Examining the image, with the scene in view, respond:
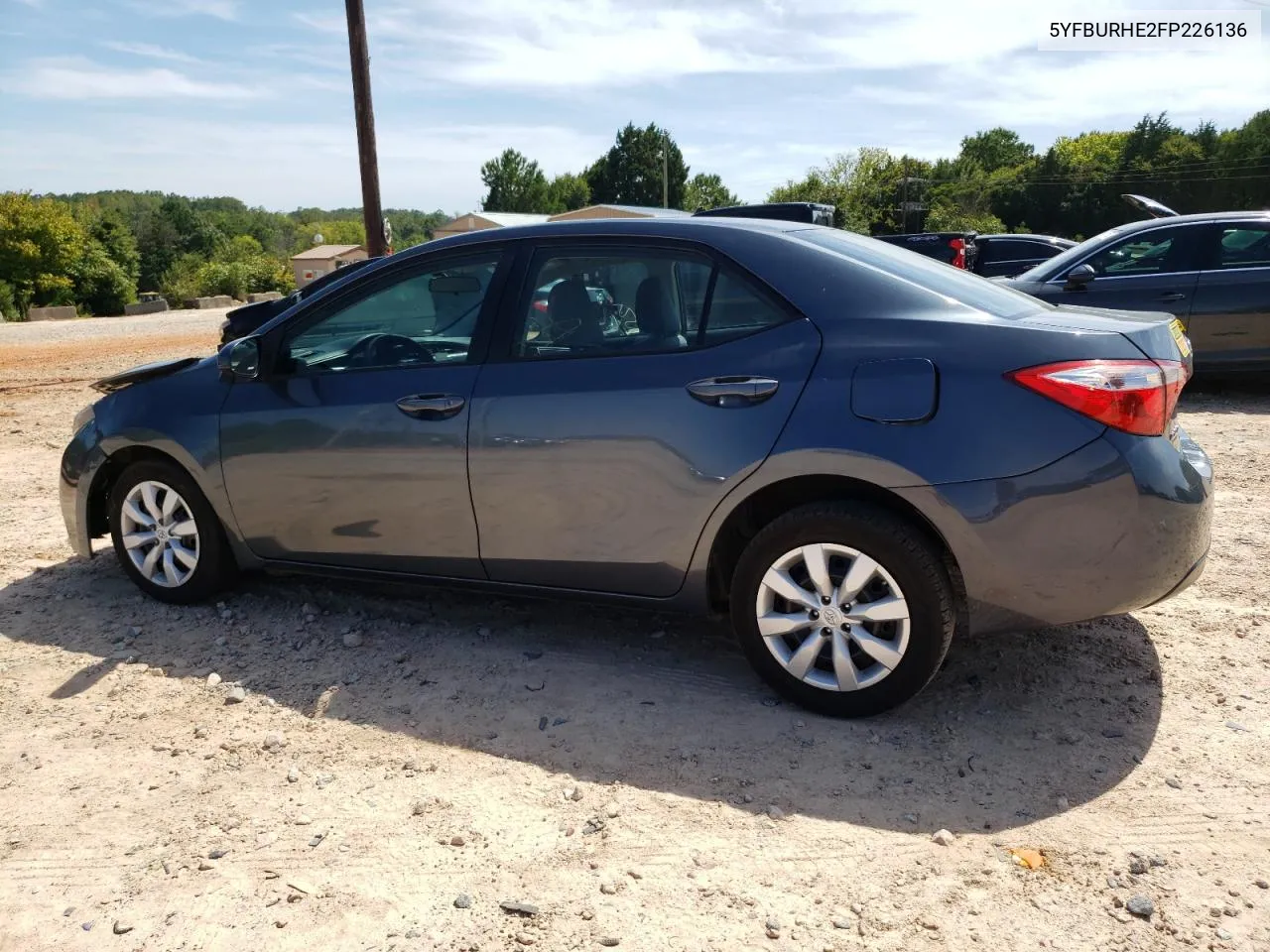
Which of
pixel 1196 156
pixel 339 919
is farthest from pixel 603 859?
pixel 1196 156

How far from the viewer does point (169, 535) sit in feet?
15.4

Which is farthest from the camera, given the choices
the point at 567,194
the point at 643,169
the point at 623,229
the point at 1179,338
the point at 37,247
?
the point at 567,194

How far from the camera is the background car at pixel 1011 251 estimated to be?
15555 mm

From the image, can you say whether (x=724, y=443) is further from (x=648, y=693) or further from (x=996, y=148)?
(x=996, y=148)

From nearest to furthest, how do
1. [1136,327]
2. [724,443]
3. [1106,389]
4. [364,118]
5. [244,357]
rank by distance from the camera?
[1106,389], [1136,327], [724,443], [244,357], [364,118]

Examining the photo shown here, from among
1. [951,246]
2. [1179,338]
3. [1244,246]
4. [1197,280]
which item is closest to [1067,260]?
[1197,280]

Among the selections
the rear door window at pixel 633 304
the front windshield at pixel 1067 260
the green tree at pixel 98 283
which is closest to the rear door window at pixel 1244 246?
the front windshield at pixel 1067 260

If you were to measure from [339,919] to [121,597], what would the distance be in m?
2.96

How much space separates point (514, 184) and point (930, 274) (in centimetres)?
11831

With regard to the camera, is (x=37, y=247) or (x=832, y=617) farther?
(x=37, y=247)

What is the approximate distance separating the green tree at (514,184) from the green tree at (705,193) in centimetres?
1752

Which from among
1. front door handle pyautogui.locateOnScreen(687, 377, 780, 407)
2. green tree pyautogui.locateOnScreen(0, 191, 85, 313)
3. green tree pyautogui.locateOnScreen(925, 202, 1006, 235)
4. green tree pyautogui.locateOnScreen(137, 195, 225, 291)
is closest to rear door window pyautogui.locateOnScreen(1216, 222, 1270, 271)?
front door handle pyautogui.locateOnScreen(687, 377, 780, 407)

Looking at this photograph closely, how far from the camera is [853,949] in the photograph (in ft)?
7.93

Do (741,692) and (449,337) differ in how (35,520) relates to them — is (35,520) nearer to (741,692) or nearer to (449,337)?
(449,337)
